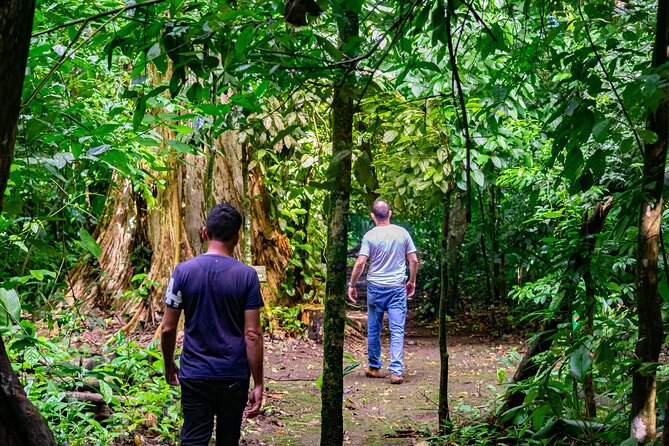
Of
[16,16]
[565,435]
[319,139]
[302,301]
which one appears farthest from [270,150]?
[16,16]

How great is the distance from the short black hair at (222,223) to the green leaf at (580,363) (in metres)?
2.10

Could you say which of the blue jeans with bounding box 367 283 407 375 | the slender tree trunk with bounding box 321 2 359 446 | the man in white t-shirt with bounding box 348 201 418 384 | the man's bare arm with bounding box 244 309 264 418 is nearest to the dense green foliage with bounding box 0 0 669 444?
the slender tree trunk with bounding box 321 2 359 446

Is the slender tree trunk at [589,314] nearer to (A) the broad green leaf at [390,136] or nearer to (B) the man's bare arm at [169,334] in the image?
(A) the broad green leaf at [390,136]

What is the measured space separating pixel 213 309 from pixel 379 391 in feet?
14.0

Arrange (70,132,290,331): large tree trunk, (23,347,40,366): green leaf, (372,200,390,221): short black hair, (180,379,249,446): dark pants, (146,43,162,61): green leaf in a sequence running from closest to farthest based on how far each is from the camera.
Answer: (146,43,162,61): green leaf < (180,379,249,446): dark pants < (23,347,40,366): green leaf < (70,132,290,331): large tree trunk < (372,200,390,221): short black hair

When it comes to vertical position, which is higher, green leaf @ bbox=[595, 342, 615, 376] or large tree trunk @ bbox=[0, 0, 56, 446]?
large tree trunk @ bbox=[0, 0, 56, 446]

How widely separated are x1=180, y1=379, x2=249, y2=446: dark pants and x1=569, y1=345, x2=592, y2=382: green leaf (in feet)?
6.50

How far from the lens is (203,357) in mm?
4074

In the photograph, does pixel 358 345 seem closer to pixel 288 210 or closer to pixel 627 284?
pixel 288 210

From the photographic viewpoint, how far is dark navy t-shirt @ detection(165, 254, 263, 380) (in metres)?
4.07

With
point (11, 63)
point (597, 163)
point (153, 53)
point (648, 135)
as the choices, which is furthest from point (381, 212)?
point (11, 63)

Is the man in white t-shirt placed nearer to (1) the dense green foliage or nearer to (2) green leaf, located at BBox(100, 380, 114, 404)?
(1) the dense green foliage

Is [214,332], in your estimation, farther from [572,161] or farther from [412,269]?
[412,269]

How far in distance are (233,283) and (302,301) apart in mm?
6969
